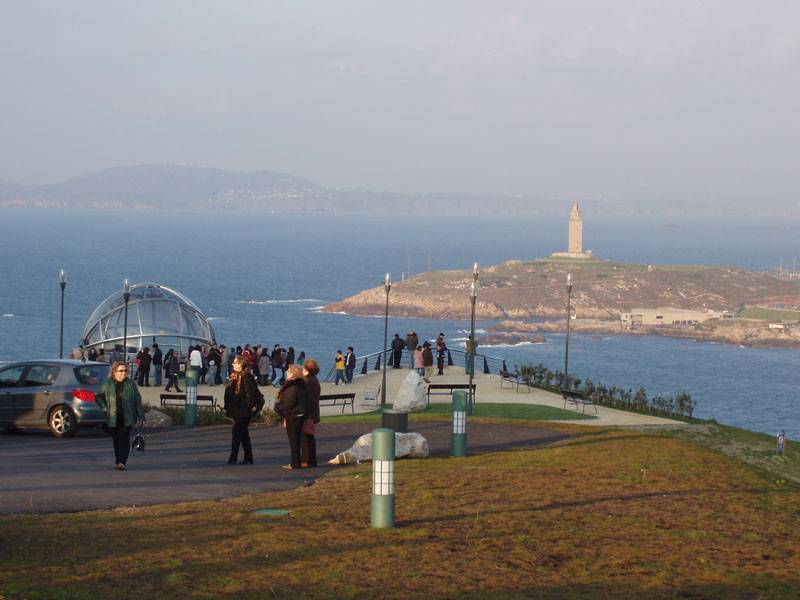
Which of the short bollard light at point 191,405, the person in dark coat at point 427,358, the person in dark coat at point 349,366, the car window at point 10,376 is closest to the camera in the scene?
the car window at point 10,376

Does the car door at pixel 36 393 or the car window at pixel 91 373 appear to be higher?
the car window at pixel 91 373

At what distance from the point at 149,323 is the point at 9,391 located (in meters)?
18.1

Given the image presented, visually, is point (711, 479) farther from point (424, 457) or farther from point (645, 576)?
point (645, 576)

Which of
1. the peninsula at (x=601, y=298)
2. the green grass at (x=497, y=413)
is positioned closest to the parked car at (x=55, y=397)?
the green grass at (x=497, y=413)

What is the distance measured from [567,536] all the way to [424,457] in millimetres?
5124

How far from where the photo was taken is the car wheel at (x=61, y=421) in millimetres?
15711

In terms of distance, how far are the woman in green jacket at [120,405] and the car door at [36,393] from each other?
379 centimetres

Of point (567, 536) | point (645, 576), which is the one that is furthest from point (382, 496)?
point (645, 576)

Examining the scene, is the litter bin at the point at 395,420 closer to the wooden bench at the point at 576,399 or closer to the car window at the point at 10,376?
the car window at the point at 10,376

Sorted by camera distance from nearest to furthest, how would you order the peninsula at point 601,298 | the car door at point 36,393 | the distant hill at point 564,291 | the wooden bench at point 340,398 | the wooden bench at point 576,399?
1. the car door at point 36,393
2. the wooden bench at point 340,398
3. the wooden bench at point 576,399
4. the peninsula at point 601,298
5. the distant hill at point 564,291

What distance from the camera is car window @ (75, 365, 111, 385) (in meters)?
15.7

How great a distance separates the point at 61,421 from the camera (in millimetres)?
15742

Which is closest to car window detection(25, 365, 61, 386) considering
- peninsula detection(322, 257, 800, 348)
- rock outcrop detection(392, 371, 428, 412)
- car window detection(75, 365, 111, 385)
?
car window detection(75, 365, 111, 385)

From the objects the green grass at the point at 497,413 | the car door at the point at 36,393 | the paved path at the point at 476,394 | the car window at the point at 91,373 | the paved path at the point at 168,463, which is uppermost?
the car window at the point at 91,373
